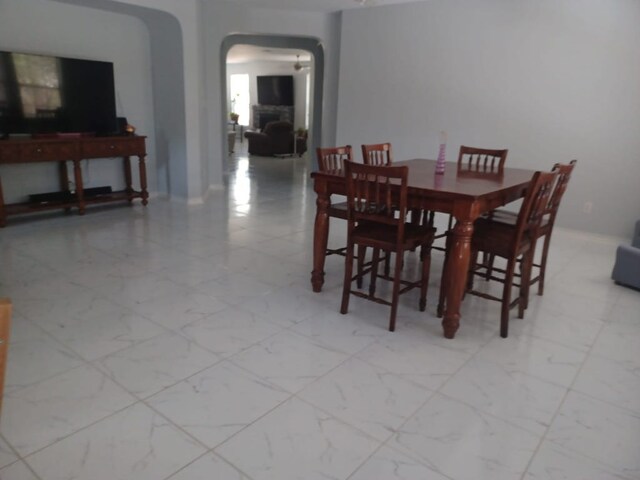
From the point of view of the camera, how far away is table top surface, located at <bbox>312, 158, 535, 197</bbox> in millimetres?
2497

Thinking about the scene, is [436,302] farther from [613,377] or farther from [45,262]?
[45,262]

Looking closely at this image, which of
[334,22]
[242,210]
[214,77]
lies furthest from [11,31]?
[334,22]

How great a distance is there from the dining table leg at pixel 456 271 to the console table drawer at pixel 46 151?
12.8 ft

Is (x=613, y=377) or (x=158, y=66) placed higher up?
(x=158, y=66)

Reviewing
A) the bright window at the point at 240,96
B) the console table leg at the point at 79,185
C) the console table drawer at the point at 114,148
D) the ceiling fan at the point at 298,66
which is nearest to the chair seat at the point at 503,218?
the console table drawer at the point at 114,148

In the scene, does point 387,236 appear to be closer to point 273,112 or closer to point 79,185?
point 79,185

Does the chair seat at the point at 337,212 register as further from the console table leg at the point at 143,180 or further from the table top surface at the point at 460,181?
the console table leg at the point at 143,180

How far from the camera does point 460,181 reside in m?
2.82

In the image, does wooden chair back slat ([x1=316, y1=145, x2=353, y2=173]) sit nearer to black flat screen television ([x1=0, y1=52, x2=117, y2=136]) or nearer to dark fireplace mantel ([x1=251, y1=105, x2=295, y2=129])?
black flat screen television ([x1=0, y1=52, x2=117, y2=136])

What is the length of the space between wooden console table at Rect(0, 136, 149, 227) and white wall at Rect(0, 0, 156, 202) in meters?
0.21

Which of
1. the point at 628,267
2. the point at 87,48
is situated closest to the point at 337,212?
the point at 628,267

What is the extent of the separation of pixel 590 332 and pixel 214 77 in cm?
535

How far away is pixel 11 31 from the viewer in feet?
14.3

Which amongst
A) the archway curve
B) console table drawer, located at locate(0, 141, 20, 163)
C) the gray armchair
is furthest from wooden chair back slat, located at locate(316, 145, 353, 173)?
the archway curve
